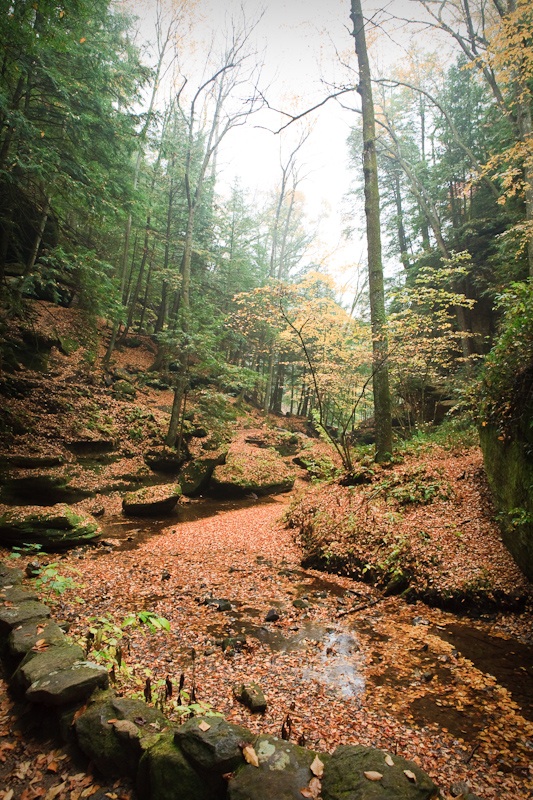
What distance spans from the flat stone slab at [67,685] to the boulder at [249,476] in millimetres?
9508

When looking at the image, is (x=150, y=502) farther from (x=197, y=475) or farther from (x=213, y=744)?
(x=213, y=744)

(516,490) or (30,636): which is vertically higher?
(516,490)

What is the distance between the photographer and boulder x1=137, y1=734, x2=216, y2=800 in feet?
6.86

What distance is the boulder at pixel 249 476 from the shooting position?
1243 centimetres

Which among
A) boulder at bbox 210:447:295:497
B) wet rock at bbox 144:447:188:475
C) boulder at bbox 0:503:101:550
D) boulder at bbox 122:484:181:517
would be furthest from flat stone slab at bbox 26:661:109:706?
wet rock at bbox 144:447:188:475

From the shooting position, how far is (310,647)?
4.20 meters

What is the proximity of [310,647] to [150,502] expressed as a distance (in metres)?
6.42

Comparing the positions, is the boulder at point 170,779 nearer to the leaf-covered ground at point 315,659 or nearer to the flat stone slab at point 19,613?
the leaf-covered ground at point 315,659

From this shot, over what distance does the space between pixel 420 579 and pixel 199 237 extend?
2124 centimetres

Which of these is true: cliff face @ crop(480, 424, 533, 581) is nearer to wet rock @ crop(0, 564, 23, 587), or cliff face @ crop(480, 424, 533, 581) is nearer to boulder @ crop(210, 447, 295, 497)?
wet rock @ crop(0, 564, 23, 587)

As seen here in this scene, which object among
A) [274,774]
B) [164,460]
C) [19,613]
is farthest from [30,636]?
[164,460]

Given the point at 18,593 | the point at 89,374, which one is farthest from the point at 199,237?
the point at 18,593

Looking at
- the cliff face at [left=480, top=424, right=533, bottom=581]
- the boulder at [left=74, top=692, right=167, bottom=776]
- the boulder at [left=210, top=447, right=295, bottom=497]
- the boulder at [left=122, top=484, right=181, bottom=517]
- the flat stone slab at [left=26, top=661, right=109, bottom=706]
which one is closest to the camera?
the boulder at [left=74, top=692, right=167, bottom=776]

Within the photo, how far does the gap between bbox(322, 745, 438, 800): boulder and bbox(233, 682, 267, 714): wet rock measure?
106 centimetres
